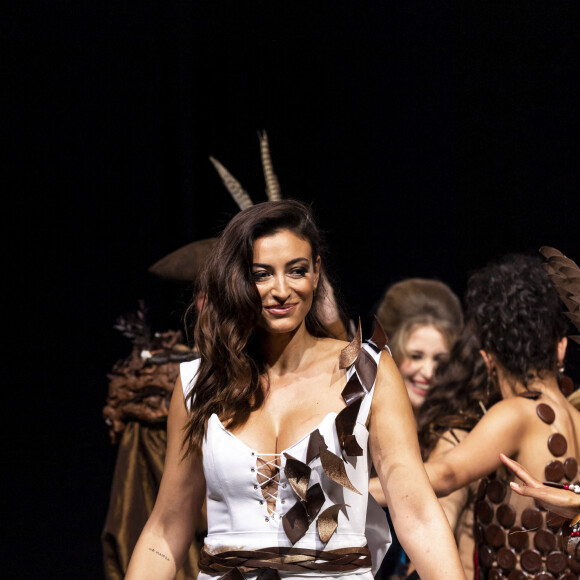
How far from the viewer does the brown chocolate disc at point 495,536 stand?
287cm

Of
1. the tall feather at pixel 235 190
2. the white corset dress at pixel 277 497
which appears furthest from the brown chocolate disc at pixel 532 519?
the tall feather at pixel 235 190

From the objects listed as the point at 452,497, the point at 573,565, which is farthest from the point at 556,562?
the point at 452,497

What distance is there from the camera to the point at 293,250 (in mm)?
2383

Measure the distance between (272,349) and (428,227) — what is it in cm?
220

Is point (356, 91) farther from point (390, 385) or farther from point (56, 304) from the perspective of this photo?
point (390, 385)

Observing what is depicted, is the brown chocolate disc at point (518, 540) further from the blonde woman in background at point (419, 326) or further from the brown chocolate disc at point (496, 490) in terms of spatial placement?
the blonde woman in background at point (419, 326)

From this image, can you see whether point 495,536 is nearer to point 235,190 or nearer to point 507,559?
point 507,559

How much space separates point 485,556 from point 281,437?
3.27ft

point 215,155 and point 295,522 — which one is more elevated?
point 215,155

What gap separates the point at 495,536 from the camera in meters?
2.89

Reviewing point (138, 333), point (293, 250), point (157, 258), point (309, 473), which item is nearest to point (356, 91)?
point (157, 258)

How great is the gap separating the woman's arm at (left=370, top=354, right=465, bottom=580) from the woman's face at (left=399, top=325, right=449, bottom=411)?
1.71 metres

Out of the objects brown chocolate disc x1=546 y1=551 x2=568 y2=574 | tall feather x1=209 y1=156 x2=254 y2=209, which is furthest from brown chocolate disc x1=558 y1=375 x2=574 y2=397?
tall feather x1=209 y1=156 x2=254 y2=209

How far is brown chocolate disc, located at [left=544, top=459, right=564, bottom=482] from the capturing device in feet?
9.11
